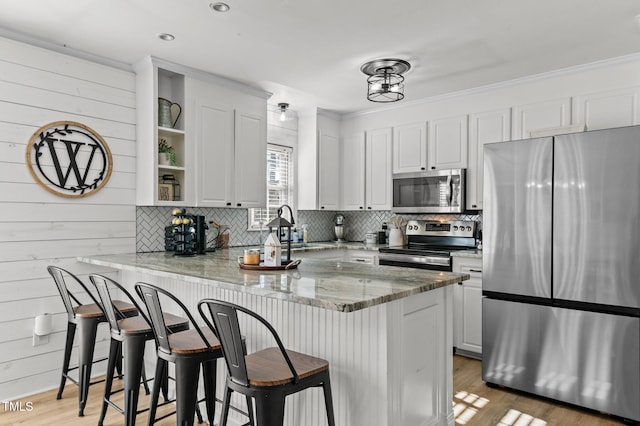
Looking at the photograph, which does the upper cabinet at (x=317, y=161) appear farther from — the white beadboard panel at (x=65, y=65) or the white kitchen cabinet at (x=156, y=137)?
the white beadboard panel at (x=65, y=65)

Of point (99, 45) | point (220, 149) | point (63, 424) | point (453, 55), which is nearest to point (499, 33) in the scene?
point (453, 55)

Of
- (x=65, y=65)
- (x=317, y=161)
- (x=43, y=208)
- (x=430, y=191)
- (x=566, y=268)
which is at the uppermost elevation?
(x=65, y=65)

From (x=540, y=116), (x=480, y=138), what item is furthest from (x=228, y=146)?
(x=540, y=116)

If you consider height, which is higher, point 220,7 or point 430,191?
point 220,7

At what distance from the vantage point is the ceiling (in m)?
2.55

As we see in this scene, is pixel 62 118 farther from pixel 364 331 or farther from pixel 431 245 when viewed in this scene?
pixel 431 245

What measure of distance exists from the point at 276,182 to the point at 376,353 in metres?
3.27

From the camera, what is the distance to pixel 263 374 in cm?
171

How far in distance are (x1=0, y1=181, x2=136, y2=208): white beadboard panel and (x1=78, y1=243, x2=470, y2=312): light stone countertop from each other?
0.57 metres

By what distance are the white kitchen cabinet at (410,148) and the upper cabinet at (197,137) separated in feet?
4.88

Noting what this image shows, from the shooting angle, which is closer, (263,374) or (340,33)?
(263,374)

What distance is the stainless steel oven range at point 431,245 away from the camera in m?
4.00

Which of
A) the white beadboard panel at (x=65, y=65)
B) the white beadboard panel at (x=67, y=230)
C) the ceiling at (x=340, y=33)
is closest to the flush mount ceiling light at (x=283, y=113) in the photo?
the ceiling at (x=340, y=33)

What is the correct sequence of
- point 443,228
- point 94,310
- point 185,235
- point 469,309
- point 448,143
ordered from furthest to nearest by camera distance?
point 443,228 < point 448,143 < point 469,309 < point 185,235 < point 94,310
